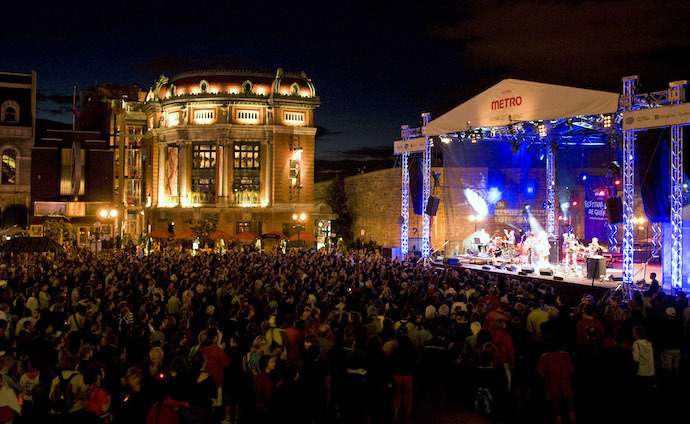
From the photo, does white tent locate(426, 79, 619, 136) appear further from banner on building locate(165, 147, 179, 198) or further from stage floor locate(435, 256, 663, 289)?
banner on building locate(165, 147, 179, 198)

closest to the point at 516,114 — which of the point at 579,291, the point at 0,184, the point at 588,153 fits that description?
the point at 579,291

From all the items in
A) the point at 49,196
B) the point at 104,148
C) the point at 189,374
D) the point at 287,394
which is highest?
the point at 104,148

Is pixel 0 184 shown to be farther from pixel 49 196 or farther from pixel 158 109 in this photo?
pixel 158 109

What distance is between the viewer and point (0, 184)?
42.8 metres

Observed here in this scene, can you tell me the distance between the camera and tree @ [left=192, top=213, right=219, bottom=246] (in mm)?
35281

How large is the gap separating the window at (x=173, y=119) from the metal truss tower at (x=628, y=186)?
104ft

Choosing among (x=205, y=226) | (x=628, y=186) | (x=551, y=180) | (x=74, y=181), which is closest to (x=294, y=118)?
(x=205, y=226)

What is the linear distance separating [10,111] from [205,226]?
2049 centimetres

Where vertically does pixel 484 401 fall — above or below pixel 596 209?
below

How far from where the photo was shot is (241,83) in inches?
1566

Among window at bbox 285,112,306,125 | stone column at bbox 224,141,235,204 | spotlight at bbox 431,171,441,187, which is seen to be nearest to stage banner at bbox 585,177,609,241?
spotlight at bbox 431,171,441,187

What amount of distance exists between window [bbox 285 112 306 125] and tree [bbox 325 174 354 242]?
542cm

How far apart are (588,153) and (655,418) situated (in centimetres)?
2380

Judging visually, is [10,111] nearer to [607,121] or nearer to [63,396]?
[607,121]
